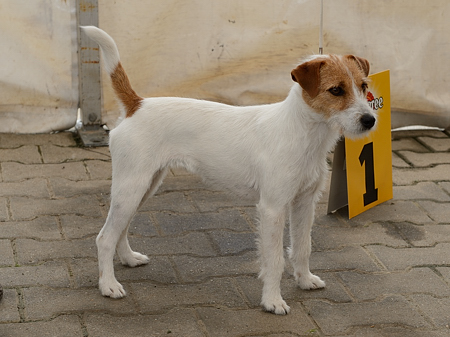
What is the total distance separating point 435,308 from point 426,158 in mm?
2617

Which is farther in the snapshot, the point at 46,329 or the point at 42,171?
the point at 42,171

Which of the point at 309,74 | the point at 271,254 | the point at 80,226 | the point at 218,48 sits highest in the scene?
the point at 309,74

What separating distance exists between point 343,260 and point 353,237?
1.19 ft

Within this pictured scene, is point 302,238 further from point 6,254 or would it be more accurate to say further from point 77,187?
point 77,187

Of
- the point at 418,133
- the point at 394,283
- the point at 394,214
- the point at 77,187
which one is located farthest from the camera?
the point at 418,133

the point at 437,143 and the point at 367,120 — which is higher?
the point at 367,120

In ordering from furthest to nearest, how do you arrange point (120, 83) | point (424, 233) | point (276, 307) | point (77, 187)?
point (77, 187) → point (424, 233) → point (120, 83) → point (276, 307)

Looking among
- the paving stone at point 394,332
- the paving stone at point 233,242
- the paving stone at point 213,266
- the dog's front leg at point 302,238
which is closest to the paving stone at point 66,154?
the paving stone at point 233,242

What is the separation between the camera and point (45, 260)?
13.8 feet

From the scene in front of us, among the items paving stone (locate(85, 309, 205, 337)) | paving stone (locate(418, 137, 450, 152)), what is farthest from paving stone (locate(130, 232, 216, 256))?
paving stone (locate(418, 137, 450, 152))

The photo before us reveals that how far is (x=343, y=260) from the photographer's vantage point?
4.39m

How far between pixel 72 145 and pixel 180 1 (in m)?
1.66

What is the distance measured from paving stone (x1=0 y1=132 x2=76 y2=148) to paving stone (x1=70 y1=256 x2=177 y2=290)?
2.20 m

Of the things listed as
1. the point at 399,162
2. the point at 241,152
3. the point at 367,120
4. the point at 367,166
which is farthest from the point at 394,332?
the point at 399,162
